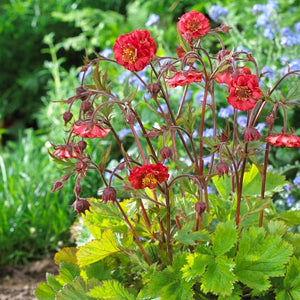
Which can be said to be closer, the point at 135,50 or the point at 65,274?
the point at 135,50

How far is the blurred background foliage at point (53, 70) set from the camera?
2.35 m

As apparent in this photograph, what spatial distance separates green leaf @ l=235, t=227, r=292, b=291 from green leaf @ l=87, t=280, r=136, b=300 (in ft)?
1.01

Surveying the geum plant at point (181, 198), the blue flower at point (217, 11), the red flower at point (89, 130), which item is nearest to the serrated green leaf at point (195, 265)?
the geum plant at point (181, 198)

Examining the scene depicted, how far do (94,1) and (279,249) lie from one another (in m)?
3.75

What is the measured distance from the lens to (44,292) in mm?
1411

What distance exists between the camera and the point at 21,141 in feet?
10.2

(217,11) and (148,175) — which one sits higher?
(148,175)

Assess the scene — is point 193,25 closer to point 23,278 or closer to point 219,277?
A: point 219,277

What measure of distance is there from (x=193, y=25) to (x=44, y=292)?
0.89 meters

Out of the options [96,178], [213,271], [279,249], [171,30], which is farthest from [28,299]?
[171,30]

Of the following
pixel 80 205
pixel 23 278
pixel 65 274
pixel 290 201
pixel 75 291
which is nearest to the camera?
pixel 80 205

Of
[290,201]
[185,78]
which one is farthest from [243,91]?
[290,201]

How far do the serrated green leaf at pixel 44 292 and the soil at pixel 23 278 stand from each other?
1.89 ft

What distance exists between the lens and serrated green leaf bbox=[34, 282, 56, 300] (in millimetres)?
1406
